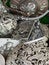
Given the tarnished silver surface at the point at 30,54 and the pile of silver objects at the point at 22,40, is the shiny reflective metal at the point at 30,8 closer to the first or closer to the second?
the pile of silver objects at the point at 22,40

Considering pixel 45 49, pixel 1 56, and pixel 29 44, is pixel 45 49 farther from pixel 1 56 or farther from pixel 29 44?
pixel 1 56

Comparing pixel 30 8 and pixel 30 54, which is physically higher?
Result: pixel 30 8

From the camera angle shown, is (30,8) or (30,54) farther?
(30,8)

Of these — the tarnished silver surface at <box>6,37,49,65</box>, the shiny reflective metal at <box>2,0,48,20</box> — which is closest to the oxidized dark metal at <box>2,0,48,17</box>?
the shiny reflective metal at <box>2,0,48,20</box>

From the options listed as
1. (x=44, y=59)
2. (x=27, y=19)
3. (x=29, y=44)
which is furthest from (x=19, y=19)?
(x=44, y=59)

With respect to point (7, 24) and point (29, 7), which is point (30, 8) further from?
point (7, 24)

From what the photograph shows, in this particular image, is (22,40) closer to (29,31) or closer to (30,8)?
(29,31)

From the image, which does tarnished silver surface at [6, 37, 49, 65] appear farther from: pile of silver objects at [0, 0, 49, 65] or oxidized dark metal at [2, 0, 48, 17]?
oxidized dark metal at [2, 0, 48, 17]

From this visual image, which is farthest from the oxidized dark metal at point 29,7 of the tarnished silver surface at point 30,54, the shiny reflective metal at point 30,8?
the tarnished silver surface at point 30,54

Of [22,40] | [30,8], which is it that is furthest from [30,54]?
[30,8]
